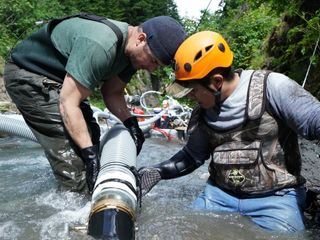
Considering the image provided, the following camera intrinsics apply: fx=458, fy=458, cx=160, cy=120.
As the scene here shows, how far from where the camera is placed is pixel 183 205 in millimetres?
3889

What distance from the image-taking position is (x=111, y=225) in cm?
242

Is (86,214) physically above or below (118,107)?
below

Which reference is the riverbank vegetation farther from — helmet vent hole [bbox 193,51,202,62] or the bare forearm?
helmet vent hole [bbox 193,51,202,62]

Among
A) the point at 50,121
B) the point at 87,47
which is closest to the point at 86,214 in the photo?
the point at 50,121

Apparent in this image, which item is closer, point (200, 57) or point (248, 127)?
point (200, 57)

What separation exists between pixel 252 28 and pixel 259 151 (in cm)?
1263

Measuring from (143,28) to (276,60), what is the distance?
3721 millimetres

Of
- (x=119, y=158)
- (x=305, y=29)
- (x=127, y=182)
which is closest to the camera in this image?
(x=127, y=182)

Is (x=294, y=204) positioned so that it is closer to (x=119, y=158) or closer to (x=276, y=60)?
(x=119, y=158)

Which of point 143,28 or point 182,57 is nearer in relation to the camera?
point 182,57

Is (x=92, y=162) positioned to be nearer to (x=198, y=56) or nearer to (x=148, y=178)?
(x=148, y=178)

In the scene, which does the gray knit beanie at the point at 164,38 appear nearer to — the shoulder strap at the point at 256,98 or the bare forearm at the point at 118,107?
the shoulder strap at the point at 256,98

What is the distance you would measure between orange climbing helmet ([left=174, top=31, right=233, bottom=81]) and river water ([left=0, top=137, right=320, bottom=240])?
3.42 feet

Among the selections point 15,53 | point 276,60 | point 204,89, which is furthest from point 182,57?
point 276,60
